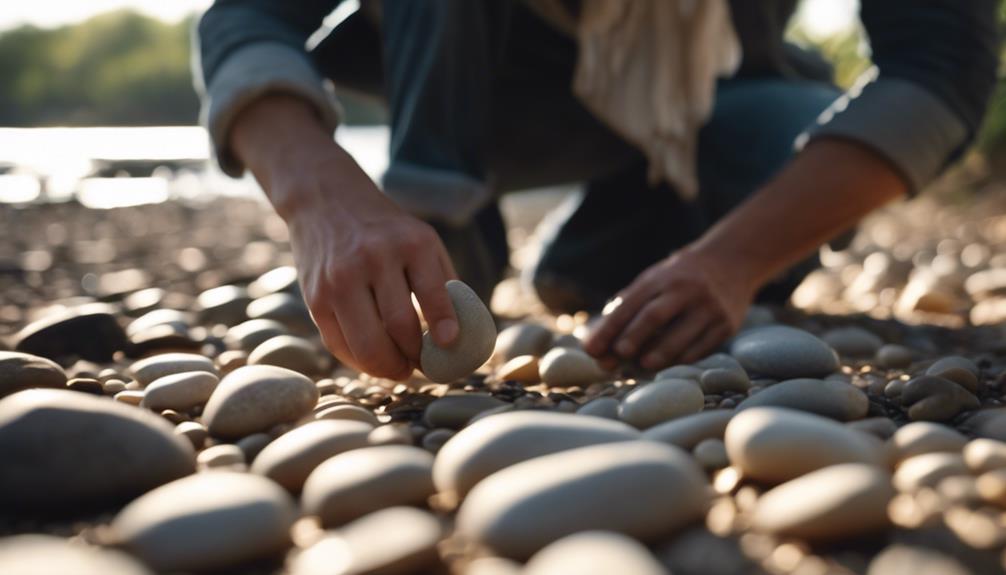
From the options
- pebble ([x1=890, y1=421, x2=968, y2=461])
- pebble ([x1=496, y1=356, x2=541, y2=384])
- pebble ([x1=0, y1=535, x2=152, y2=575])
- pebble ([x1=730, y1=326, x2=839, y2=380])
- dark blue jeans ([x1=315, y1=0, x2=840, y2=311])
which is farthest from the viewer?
dark blue jeans ([x1=315, y1=0, x2=840, y2=311])

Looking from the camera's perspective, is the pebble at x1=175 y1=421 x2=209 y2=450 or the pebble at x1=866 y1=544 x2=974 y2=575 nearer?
the pebble at x1=866 y1=544 x2=974 y2=575

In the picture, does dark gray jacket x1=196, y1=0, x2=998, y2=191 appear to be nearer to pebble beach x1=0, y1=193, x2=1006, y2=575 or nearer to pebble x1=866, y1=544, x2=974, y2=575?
pebble beach x1=0, y1=193, x2=1006, y2=575

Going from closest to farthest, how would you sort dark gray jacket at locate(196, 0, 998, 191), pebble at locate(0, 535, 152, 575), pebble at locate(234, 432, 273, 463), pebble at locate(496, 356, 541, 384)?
pebble at locate(0, 535, 152, 575) < pebble at locate(234, 432, 273, 463) < pebble at locate(496, 356, 541, 384) < dark gray jacket at locate(196, 0, 998, 191)

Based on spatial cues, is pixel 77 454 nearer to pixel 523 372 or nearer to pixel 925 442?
pixel 523 372

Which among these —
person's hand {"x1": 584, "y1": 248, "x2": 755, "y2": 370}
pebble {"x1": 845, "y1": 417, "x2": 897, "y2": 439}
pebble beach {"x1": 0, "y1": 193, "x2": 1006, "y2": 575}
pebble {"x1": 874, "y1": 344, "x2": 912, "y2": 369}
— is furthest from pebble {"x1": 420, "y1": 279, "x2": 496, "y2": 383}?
pebble {"x1": 874, "y1": 344, "x2": 912, "y2": 369}

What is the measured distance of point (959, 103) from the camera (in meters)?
1.66

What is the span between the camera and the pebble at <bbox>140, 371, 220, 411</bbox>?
1.13 metres

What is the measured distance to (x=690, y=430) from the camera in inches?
36.0

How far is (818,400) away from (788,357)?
0.24 metres

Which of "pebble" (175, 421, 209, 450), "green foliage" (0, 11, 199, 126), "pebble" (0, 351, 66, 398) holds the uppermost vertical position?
"green foliage" (0, 11, 199, 126)

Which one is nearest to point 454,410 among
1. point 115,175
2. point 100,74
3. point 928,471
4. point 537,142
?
point 928,471

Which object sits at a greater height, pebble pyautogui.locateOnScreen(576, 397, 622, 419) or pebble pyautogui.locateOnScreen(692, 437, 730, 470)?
pebble pyautogui.locateOnScreen(576, 397, 622, 419)

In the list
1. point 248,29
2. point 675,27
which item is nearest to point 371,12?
point 248,29

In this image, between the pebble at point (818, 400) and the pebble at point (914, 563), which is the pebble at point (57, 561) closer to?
the pebble at point (914, 563)
